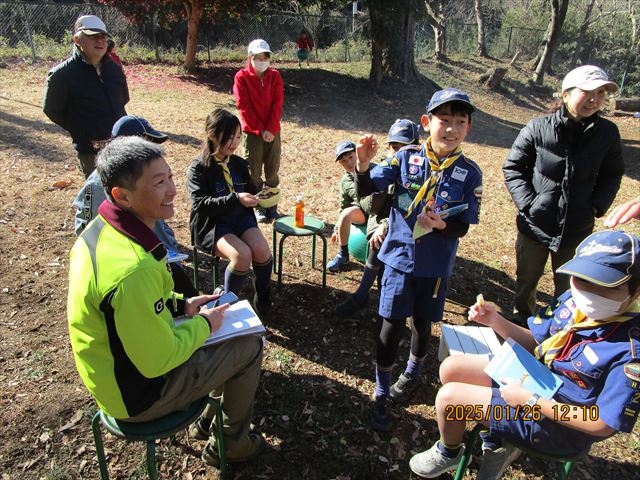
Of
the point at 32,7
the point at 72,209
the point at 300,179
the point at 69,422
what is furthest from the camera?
the point at 32,7

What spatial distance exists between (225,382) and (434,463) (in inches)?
49.9

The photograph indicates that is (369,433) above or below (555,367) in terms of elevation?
below

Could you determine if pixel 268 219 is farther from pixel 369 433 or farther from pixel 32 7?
pixel 32 7

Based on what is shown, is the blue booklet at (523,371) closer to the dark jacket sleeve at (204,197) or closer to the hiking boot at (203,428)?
the hiking boot at (203,428)

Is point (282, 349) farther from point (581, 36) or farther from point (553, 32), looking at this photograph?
point (581, 36)

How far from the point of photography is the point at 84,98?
4.13 meters

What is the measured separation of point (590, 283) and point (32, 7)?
61.3 ft

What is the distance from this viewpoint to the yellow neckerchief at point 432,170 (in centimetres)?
266

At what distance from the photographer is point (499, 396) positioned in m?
2.17

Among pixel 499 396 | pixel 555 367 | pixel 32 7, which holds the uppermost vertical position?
pixel 32 7

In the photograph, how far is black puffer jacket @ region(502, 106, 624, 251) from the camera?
130 inches

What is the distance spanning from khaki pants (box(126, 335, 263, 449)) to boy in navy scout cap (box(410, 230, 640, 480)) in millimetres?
1016

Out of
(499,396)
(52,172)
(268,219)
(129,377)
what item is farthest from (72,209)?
(499,396)

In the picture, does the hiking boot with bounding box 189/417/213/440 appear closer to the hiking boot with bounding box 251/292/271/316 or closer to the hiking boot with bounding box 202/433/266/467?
the hiking boot with bounding box 202/433/266/467
